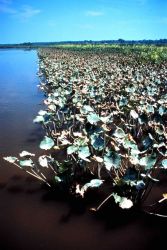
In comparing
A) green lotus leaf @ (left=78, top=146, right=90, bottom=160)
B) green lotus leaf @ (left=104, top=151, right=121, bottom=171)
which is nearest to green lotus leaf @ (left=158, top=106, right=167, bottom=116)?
green lotus leaf @ (left=78, top=146, right=90, bottom=160)

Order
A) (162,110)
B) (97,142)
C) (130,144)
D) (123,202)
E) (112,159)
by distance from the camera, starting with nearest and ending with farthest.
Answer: (123,202)
(112,159)
(130,144)
(97,142)
(162,110)

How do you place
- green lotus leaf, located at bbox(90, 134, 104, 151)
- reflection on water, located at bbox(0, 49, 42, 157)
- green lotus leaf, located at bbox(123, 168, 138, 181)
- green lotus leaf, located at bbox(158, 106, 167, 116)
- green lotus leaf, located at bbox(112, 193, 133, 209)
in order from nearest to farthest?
green lotus leaf, located at bbox(112, 193, 133, 209), green lotus leaf, located at bbox(123, 168, 138, 181), green lotus leaf, located at bbox(90, 134, 104, 151), green lotus leaf, located at bbox(158, 106, 167, 116), reflection on water, located at bbox(0, 49, 42, 157)

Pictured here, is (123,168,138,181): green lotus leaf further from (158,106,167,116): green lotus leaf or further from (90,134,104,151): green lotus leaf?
(158,106,167,116): green lotus leaf

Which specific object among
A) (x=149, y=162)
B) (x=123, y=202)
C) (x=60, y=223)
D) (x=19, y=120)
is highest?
(x=149, y=162)

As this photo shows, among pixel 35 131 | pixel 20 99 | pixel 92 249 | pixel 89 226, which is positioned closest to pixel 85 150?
pixel 89 226

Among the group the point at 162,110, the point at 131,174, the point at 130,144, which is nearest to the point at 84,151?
the point at 130,144

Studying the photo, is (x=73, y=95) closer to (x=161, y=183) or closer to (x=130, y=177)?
(x=161, y=183)

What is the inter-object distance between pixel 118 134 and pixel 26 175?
5.54ft

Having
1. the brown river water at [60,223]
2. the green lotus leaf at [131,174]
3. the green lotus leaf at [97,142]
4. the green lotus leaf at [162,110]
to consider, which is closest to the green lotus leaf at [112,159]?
the green lotus leaf at [131,174]

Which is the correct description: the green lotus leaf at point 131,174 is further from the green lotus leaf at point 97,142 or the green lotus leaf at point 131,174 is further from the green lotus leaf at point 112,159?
the green lotus leaf at point 97,142

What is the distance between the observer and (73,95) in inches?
317

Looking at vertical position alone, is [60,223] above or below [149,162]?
below

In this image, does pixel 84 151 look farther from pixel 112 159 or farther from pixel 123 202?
pixel 123 202

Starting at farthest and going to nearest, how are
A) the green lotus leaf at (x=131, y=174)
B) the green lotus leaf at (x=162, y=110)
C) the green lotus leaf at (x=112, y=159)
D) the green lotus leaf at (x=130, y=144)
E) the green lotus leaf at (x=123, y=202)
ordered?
1. the green lotus leaf at (x=162, y=110)
2. the green lotus leaf at (x=130, y=144)
3. the green lotus leaf at (x=112, y=159)
4. the green lotus leaf at (x=131, y=174)
5. the green lotus leaf at (x=123, y=202)
